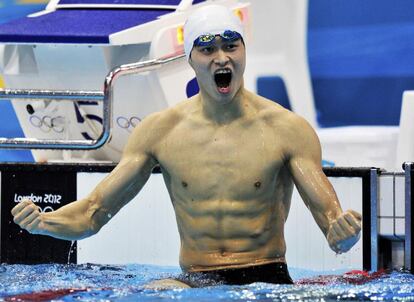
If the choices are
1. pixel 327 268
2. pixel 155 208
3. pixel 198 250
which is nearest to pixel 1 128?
pixel 155 208

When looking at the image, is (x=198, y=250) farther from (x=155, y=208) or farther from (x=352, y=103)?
(x=352, y=103)

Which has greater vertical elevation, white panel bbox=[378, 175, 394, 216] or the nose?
the nose

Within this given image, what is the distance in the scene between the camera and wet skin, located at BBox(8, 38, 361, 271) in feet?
13.7

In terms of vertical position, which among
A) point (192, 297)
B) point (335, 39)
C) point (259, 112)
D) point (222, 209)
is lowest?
point (192, 297)

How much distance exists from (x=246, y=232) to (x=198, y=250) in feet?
0.63

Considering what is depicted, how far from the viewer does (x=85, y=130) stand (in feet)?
20.2

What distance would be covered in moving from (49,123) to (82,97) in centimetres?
68

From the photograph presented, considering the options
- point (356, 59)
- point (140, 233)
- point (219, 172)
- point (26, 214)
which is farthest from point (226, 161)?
point (356, 59)

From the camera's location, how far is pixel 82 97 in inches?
218

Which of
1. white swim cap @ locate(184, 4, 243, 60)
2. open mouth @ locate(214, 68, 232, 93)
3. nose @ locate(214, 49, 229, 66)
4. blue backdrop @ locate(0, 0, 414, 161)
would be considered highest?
blue backdrop @ locate(0, 0, 414, 161)

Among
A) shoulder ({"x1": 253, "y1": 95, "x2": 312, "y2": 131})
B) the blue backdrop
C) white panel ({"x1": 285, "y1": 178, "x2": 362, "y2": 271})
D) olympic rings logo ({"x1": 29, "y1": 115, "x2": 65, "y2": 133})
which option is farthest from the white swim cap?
the blue backdrop

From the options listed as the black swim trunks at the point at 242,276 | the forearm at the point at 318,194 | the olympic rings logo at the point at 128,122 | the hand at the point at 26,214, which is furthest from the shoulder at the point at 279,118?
the olympic rings logo at the point at 128,122

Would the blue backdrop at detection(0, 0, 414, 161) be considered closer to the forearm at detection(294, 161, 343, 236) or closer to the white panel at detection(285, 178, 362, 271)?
the white panel at detection(285, 178, 362, 271)

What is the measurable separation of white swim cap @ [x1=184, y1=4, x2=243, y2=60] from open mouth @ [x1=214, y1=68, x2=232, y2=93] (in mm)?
153
